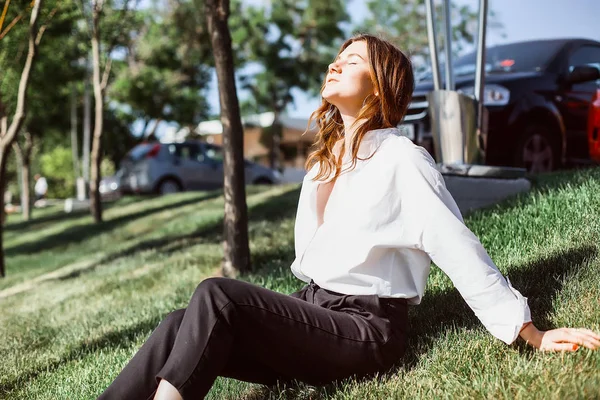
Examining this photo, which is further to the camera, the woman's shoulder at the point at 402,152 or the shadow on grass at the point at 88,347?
the shadow on grass at the point at 88,347

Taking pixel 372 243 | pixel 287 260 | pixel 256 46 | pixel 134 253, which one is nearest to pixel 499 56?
pixel 287 260

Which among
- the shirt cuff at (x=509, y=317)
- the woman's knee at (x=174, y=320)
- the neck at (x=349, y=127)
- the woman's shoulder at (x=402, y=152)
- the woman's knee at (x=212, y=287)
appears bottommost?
the shirt cuff at (x=509, y=317)

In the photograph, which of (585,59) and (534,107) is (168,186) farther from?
(534,107)

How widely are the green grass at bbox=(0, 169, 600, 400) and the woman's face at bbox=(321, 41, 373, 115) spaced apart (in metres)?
1.15

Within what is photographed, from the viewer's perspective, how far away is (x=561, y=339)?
104 inches

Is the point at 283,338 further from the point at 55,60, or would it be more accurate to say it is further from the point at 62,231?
the point at 55,60

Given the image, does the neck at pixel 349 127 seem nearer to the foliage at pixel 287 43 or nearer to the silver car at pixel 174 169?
the silver car at pixel 174 169

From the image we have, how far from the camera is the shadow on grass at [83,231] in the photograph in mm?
14891

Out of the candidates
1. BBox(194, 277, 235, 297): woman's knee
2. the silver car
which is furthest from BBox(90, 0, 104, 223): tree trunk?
BBox(194, 277, 235, 297): woman's knee

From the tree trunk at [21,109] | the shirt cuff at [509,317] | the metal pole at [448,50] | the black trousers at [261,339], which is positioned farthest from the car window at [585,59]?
the tree trunk at [21,109]

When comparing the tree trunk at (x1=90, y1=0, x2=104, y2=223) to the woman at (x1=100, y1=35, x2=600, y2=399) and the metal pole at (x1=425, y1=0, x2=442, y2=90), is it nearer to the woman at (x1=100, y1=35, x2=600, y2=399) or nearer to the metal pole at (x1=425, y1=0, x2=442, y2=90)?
the metal pole at (x1=425, y1=0, x2=442, y2=90)

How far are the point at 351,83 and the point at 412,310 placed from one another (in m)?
1.40

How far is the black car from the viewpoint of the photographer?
26.8 feet

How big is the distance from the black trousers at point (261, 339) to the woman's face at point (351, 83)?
0.82m
